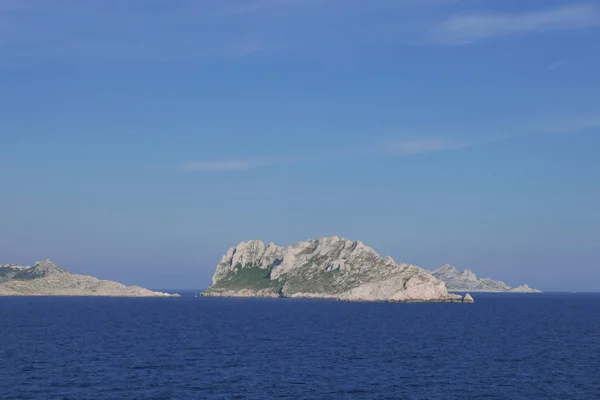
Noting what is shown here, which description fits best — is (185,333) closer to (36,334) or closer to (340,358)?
(36,334)

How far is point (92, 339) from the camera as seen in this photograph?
14625 centimetres

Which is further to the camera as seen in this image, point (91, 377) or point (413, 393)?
point (91, 377)

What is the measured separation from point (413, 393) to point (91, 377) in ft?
149

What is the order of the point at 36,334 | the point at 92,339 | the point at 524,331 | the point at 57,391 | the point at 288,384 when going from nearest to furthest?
the point at 57,391 < the point at 288,384 < the point at 92,339 < the point at 36,334 < the point at 524,331

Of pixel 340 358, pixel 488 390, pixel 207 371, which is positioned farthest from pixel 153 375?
pixel 488 390

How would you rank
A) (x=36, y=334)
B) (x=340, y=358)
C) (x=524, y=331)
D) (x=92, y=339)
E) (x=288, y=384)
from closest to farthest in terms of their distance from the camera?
(x=288, y=384), (x=340, y=358), (x=92, y=339), (x=36, y=334), (x=524, y=331)

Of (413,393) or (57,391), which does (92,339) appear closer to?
(57,391)

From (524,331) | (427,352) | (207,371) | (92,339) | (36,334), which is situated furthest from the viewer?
(524,331)

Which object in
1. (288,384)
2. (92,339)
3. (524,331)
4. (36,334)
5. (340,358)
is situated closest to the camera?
(288,384)

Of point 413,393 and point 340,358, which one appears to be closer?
point 413,393

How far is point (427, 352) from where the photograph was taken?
126750mm

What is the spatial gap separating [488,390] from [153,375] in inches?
1862

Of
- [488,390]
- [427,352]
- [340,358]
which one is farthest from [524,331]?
[488,390]

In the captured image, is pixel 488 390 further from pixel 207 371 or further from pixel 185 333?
pixel 185 333
